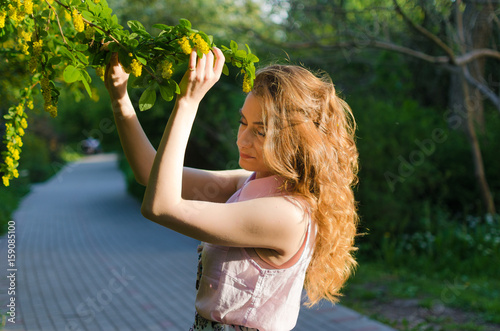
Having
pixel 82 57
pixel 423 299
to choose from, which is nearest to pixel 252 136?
pixel 82 57

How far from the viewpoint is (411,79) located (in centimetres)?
883

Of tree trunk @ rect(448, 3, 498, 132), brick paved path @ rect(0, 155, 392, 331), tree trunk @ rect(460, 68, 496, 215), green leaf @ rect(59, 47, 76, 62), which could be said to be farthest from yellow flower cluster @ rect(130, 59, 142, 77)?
tree trunk @ rect(448, 3, 498, 132)

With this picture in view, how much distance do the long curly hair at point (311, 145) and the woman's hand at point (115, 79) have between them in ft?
1.28

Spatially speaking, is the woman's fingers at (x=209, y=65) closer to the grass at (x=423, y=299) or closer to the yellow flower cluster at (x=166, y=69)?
the yellow flower cluster at (x=166, y=69)

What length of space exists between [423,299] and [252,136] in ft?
13.9

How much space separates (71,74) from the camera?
1337mm

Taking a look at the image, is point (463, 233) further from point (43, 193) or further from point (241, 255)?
point (43, 193)

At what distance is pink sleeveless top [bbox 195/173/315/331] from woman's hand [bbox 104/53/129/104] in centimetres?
48

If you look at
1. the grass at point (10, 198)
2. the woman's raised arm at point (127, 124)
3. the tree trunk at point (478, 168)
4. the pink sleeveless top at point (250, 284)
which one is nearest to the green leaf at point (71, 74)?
the woman's raised arm at point (127, 124)

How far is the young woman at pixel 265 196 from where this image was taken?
1264mm

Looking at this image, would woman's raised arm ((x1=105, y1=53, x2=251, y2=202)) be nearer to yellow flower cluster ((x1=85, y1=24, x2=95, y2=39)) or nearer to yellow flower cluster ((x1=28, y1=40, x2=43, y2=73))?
yellow flower cluster ((x1=85, y1=24, x2=95, y2=39))

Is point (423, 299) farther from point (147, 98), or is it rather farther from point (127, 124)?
point (147, 98)

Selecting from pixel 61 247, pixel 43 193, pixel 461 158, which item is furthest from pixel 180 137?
pixel 43 193

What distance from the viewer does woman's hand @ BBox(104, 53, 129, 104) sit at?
146cm
